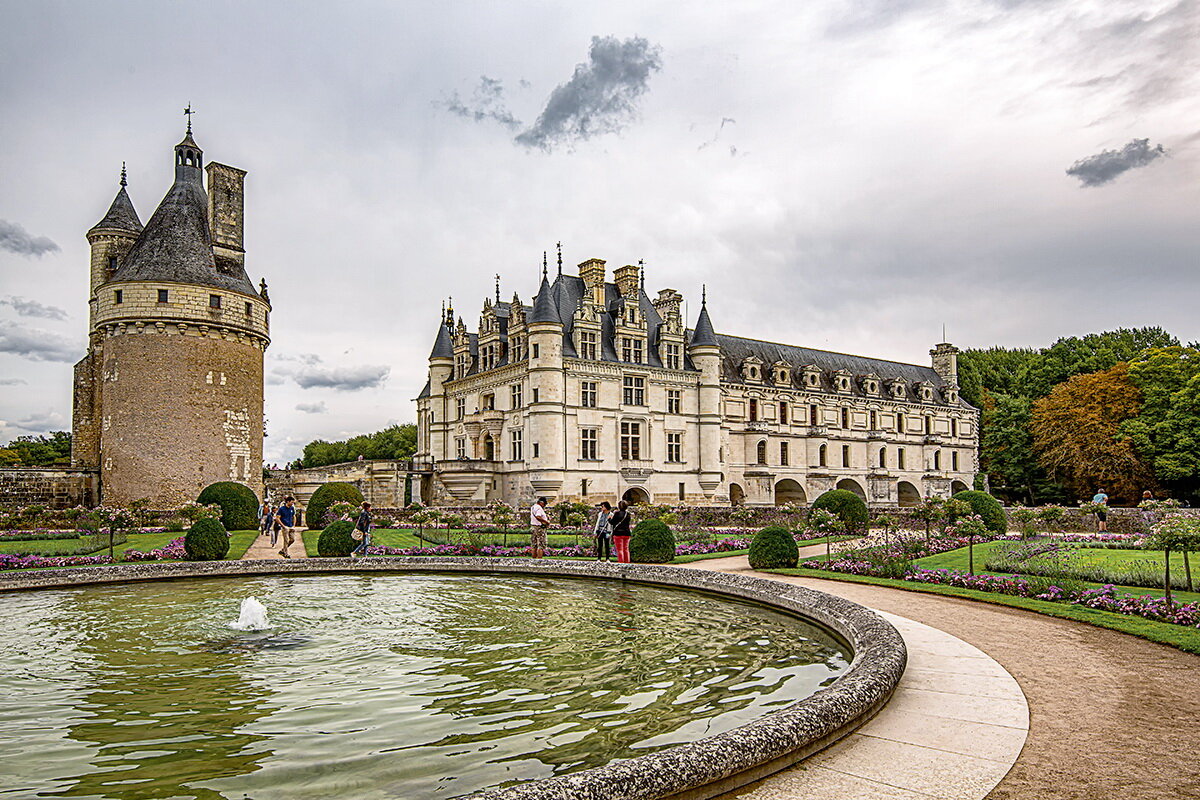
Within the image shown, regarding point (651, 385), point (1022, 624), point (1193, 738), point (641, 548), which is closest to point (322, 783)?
point (1193, 738)

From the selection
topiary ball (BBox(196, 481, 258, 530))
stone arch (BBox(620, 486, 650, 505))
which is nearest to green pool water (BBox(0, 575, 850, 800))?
topiary ball (BBox(196, 481, 258, 530))

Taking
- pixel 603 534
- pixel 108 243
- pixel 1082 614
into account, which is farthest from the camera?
pixel 108 243

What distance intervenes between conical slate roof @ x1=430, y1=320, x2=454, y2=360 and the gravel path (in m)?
39.1

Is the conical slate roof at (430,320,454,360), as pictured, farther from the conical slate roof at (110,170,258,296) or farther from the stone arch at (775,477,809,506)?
the stone arch at (775,477,809,506)

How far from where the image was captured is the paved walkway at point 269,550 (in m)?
21.2

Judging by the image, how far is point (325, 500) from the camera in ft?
99.5

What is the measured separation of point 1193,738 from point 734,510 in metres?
26.3

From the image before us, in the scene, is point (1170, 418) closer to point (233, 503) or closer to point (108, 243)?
point (233, 503)

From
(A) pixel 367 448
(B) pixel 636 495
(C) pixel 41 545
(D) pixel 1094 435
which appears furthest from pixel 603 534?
(A) pixel 367 448

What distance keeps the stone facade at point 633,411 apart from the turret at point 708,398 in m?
0.08

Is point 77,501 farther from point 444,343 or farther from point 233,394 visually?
point 444,343

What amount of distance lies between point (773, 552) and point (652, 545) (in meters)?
2.73

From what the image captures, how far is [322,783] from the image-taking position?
5547mm

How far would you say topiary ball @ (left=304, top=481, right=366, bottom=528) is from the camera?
2998 centimetres
